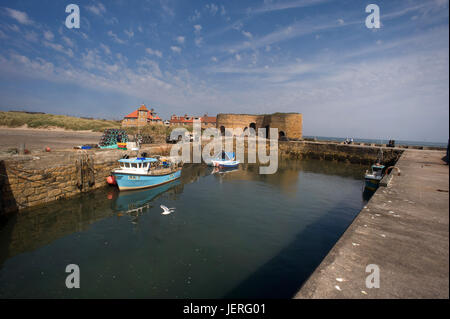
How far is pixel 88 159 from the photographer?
48.9 feet

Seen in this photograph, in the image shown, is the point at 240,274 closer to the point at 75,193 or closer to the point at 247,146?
the point at 75,193

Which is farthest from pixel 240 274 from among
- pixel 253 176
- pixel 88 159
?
pixel 253 176

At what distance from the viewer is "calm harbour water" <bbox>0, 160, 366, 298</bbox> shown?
20.3ft

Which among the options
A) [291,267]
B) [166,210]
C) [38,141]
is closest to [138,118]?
[38,141]

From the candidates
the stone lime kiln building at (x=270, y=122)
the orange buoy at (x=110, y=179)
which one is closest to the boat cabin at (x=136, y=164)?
the orange buoy at (x=110, y=179)

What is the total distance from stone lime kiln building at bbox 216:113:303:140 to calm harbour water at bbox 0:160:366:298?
30.6 meters

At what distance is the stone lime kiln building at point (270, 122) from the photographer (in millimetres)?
44125

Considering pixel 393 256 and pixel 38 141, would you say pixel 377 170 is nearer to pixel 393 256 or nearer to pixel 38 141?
pixel 393 256

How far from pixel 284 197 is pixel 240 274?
358 inches

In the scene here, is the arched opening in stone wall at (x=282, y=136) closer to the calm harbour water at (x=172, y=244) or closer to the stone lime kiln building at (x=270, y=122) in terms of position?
the stone lime kiln building at (x=270, y=122)

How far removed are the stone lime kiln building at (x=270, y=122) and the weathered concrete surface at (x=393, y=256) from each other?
39730mm

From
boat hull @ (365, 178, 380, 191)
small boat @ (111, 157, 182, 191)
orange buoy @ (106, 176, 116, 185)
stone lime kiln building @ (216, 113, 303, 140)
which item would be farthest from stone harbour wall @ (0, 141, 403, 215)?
stone lime kiln building @ (216, 113, 303, 140)

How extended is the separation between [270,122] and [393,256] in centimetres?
4484

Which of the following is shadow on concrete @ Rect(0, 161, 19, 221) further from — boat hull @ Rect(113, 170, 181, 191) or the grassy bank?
the grassy bank
